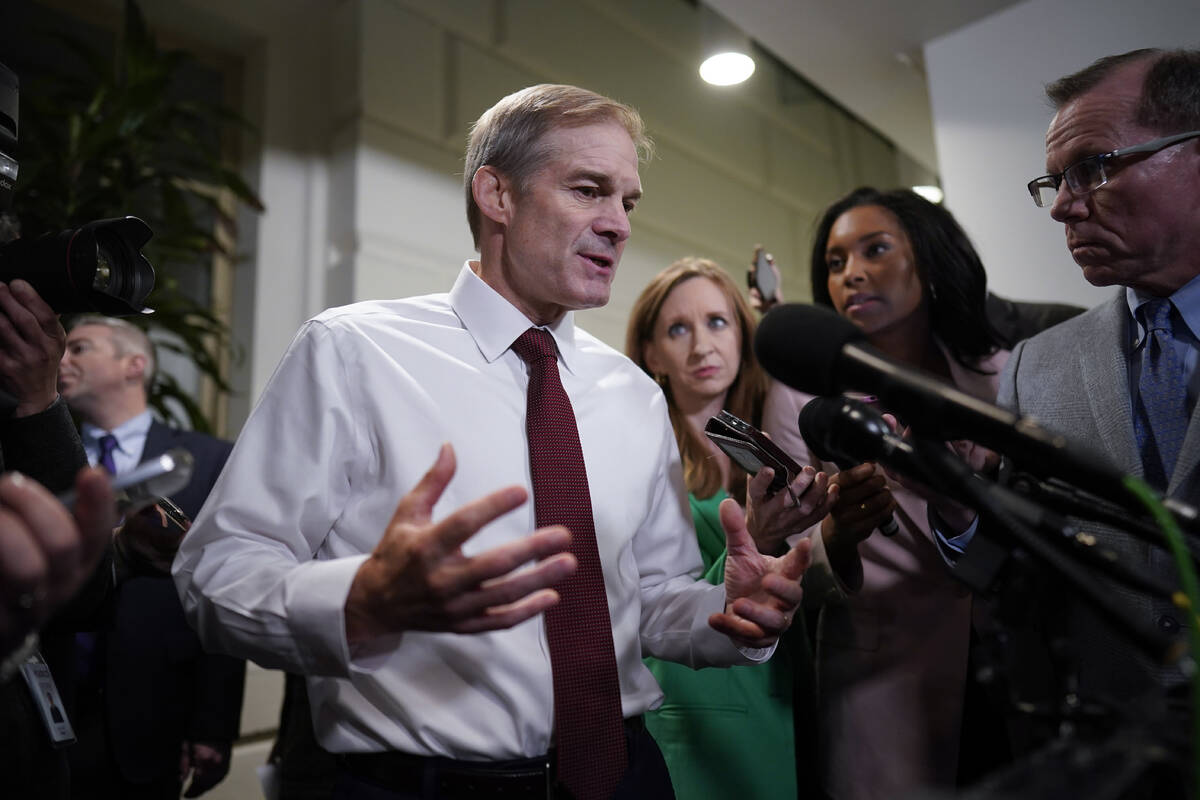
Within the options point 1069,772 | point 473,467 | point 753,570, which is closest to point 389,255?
point 473,467

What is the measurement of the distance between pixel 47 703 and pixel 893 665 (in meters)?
1.35

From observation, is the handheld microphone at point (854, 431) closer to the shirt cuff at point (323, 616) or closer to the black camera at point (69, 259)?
the shirt cuff at point (323, 616)

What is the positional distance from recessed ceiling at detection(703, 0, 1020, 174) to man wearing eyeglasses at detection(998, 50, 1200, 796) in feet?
4.75

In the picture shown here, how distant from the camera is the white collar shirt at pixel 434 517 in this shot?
924mm

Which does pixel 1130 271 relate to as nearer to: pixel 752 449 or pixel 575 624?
pixel 752 449

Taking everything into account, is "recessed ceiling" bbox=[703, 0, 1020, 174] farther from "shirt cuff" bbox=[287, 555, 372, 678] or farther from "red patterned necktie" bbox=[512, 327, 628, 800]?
"shirt cuff" bbox=[287, 555, 372, 678]

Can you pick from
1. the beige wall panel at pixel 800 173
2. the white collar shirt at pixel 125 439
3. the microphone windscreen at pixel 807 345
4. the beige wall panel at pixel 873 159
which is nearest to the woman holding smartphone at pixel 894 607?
the microphone windscreen at pixel 807 345

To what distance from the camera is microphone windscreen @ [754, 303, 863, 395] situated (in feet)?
2.38

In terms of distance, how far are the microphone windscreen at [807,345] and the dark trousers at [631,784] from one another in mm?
586

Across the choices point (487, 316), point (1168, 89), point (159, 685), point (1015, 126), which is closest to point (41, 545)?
point (487, 316)

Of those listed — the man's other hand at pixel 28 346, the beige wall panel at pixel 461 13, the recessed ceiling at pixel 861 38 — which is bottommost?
the man's other hand at pixel 28 346

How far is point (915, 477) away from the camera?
2.26ft

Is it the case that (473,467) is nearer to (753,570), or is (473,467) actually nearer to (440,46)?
(753,570)

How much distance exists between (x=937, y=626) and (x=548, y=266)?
100 cm
